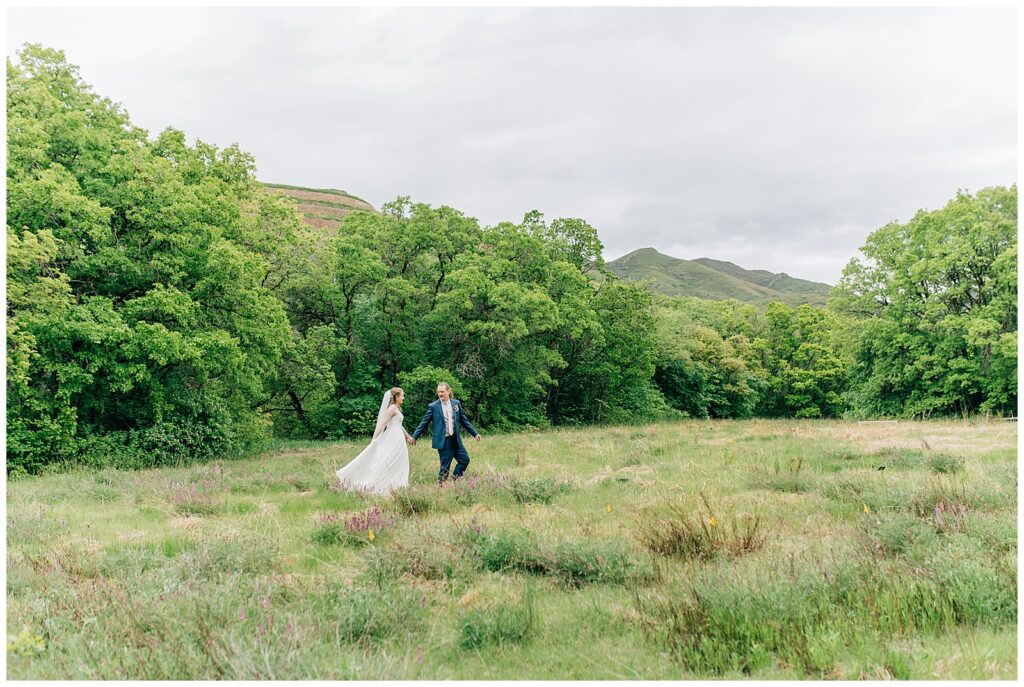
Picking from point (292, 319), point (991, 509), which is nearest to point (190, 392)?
point (292, 319)

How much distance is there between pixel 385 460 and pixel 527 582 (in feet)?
20.8

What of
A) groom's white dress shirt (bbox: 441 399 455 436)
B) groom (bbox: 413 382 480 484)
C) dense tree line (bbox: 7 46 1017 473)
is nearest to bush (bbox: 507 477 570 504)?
groom (bbox: 413 382 480 484)

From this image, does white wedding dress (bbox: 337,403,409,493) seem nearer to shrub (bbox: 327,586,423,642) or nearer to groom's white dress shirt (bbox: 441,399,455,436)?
groom's white dress shirt (bbox: 441,399,455,436)

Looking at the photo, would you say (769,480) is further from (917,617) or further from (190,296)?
(190,296)

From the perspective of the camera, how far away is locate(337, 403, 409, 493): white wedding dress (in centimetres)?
1145

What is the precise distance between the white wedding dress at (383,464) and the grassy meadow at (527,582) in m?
0.72

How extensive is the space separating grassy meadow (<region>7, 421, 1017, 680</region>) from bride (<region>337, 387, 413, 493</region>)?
74 centimetres

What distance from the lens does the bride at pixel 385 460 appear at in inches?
451

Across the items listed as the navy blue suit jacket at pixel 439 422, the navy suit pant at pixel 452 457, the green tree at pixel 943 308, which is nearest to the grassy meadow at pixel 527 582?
the navy suit pant at pixel 452 457

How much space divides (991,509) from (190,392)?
20.6 meters

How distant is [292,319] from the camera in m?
29.0

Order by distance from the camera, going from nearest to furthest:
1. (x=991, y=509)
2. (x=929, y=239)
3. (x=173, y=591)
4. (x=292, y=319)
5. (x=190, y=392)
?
(x=173, y=591) < (x=991, y=509) < (x=190, y=392) < (x=292, y=319) < (x=929, y=239)

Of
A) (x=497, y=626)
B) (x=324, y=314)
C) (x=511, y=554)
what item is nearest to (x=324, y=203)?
(x=324, y=314)

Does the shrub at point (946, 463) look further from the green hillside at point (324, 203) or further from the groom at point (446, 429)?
the green hillside at point (324, 203)
